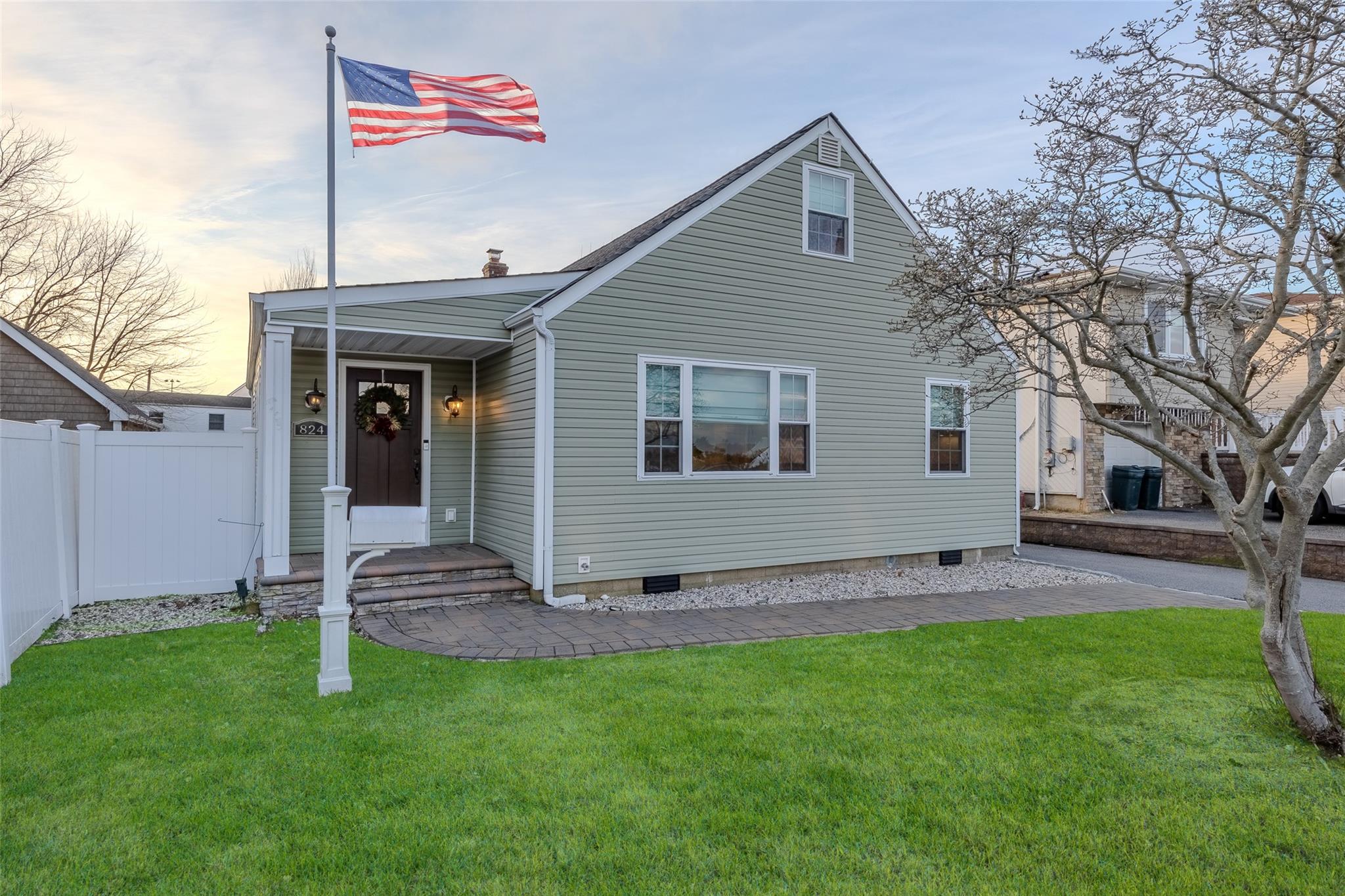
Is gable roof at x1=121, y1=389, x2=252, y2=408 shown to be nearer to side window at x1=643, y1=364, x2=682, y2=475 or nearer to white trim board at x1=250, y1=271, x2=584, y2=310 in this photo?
white trim board at x1=250, y1=271, x2=584, y2=310

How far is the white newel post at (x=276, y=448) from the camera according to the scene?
23.0 ft

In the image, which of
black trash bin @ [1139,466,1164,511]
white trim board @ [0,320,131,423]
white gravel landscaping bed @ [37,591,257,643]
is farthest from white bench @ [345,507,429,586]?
black trash bin @ [1139,466,1164,511]

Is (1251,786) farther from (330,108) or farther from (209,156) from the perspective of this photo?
→ (209,156)

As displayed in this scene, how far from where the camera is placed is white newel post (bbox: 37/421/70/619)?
6.29 m

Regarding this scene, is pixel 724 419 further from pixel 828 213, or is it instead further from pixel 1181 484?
pixel 1181 484

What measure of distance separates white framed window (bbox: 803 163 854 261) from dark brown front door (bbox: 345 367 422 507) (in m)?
5.42

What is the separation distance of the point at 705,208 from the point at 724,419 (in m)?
2.54

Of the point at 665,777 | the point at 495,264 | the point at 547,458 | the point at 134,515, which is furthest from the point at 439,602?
the point at 495,264

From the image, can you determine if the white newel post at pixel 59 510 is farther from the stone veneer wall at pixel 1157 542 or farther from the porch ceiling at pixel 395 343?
the stone veneer wall at pixel 1157 542

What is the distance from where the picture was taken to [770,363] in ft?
29.2

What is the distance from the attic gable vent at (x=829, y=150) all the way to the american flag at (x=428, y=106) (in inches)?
172

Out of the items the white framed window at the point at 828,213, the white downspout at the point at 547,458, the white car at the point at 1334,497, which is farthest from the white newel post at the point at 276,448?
the white car at the point at 1334,497

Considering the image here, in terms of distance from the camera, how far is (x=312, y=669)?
5.10 metres

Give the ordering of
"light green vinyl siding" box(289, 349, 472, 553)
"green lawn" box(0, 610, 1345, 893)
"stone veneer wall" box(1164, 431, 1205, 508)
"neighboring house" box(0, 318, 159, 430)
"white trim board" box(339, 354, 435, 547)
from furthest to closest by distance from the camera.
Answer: "stone veneer wall" box(1164, 431, 1205, 508) < "neighboring house" box(0, 318, 159, 430) < "white trim board" box(339, 354, 435, 547) < "light green vinyl siding" box(289, 349, 472, 553) < "green lawn" box(0, 610, 1345, 893)
